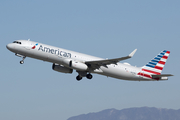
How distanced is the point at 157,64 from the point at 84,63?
1697 centimetres

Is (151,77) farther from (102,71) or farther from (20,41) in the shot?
(20,41)

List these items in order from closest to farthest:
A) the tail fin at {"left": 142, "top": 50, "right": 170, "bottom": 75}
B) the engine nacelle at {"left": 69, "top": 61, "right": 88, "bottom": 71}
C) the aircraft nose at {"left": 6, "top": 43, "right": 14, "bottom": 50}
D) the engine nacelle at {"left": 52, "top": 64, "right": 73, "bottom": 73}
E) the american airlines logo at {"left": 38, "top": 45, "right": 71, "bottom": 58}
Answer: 1. the aircraft nose at {"left": 6, "top": 43, "right": 14, "bottom": 50}
2. the american airlines logo at {"left": 38, "top": 45, "right": 71, "bottom": 58}
3. the engine nacelle at {"left": 69, "top": 61, "right": 88, "bottom": 71}
4. the engine nacelle at {"left": 52, "top": 64, "right": 73, "bottom": 73}
5. the tail fin at {"left": 142, "top": 50, "right": 170, "bottom": 75}

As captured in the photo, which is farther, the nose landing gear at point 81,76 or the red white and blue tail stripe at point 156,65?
the red white and blue tail stripe at point 156,65

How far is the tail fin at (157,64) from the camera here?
58469 mm

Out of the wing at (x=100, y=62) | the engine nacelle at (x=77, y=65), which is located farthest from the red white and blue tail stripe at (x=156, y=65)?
the engine nacelle at (x=77, y=65)

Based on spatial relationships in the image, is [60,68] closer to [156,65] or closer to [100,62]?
[100,62]

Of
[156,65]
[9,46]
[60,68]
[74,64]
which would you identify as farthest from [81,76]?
[156,65]

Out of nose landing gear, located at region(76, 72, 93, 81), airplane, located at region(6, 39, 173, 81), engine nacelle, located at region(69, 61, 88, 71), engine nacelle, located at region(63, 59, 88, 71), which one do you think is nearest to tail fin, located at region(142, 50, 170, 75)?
airplane, located at region(6, 39, 173, 81)

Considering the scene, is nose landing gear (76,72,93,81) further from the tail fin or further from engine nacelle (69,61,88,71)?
the tail fin

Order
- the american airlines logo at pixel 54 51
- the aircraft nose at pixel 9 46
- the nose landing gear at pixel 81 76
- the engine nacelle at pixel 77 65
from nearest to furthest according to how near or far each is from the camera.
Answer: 1. the aircraft nose at pixel 9 46
2. the american airlines logo at pixel 54 51
3. the engine nacelle at pixel 77 65
4. the nose landing gear at pixel 81 76

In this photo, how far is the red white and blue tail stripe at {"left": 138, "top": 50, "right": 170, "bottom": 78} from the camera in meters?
57.5

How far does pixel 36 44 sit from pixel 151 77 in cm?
2315

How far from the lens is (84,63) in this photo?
5141cm

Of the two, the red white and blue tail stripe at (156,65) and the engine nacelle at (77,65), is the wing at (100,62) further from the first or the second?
the red white and blue tail stripe at (156,65)
